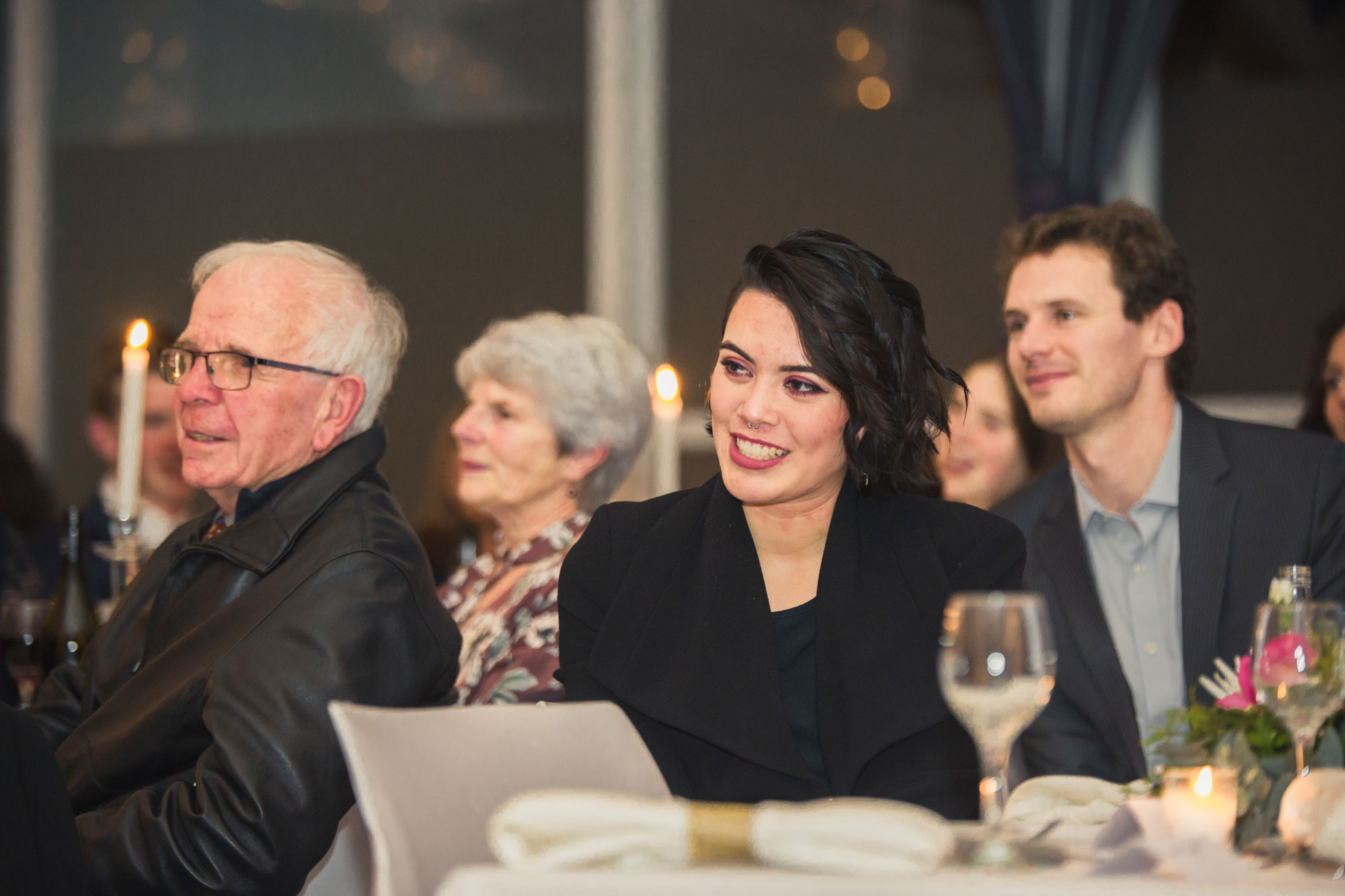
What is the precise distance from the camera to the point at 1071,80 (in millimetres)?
4379

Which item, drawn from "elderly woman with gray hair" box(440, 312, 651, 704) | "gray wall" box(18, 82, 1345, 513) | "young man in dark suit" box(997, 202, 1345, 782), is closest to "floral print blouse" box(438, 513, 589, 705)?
"elderly woman with gray hair" box(440, 312, 651, 704)

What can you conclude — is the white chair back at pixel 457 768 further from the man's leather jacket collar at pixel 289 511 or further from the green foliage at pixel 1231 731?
the man's leather jacket collar at pixel 289 511

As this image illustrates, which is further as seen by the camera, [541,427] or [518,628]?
[541,427]

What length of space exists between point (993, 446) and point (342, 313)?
220 centimetres

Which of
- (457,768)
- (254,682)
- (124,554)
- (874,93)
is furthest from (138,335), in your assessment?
(874,93)

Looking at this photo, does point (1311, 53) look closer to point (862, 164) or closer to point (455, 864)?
point (862, 164)

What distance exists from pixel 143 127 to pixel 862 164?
10.2ft

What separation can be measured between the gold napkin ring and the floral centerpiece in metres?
0.51

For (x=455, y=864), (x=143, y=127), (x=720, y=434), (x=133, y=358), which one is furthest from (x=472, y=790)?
(x=143, y=127)

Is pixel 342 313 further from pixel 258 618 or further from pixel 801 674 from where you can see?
pixel 801 674

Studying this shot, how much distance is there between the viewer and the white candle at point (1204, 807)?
1.17 m

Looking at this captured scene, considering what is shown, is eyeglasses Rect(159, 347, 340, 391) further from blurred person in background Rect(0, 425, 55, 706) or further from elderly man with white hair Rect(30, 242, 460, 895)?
blurred person in background Rect(0, 425, 55, 706)

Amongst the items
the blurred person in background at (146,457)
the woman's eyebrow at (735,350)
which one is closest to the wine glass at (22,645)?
the blurred person in background at (146,457)

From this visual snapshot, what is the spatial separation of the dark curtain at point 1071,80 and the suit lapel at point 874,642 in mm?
2607
